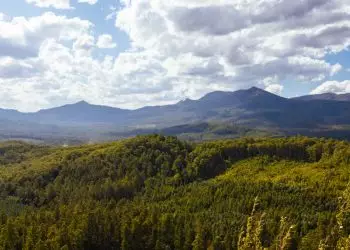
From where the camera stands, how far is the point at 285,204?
19488 cm

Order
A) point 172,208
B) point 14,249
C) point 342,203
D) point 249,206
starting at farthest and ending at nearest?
1. point 172,208
2. point 249,206
3. point 14,249
4. point 342,203

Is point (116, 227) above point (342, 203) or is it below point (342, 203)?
below

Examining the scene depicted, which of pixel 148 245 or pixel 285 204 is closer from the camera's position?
pixel 148 245

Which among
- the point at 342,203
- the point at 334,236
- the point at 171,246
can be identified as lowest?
the point at 171,246

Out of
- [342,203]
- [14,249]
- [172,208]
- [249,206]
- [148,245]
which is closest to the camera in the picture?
[342,203]

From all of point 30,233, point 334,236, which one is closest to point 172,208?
point 30,233

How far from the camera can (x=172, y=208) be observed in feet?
650

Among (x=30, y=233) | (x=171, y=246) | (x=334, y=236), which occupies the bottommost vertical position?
(x=171, y=246)

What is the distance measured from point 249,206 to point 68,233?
76.0m

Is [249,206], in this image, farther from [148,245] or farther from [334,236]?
[334,236]

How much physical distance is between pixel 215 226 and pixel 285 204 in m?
45.5

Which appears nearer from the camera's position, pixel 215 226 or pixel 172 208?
pixel 215 226

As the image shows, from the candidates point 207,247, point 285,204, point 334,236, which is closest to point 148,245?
point 207,247

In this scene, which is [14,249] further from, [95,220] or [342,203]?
[342,203]
